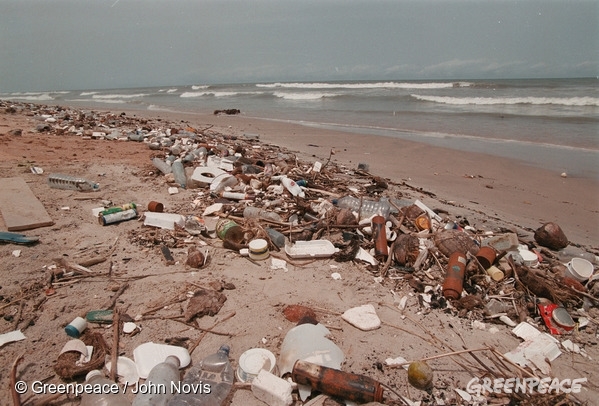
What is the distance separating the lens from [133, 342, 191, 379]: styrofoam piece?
2021 mm

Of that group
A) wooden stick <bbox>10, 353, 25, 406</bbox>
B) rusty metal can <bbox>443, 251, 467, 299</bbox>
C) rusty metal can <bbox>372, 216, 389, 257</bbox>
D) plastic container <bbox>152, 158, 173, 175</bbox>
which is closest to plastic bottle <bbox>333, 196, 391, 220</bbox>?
rusty metal can <bbox>372, 216, 389, 257</bbox>

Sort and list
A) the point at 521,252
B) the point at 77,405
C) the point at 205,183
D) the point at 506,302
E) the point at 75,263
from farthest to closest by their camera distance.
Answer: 1. the point at 205,183
2. the point at 521,252
3. the point at 75,263
4. the point at 506,302
5. the point at 77,405

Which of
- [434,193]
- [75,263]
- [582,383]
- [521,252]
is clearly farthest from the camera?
[434,193]

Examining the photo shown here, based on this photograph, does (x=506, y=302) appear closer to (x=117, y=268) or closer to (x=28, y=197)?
(x=117, y=268)

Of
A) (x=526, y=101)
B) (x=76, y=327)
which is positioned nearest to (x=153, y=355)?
(x=76, y=327)

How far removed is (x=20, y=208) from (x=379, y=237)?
4.28m

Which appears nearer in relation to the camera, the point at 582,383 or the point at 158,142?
the point at 582,383

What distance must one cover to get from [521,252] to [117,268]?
4086mm

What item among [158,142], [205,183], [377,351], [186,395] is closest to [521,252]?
[377,351]

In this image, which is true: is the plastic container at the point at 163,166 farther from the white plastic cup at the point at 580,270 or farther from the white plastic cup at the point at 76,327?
the white plastic cup at the point at 580,270

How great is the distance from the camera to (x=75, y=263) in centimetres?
300

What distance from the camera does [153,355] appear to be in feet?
6.91

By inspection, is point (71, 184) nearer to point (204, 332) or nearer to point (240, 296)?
point (240, 296)

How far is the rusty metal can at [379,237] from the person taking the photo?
3322mm
